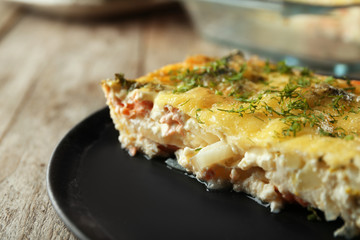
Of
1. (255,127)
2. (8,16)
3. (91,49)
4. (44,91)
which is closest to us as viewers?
(255,127)

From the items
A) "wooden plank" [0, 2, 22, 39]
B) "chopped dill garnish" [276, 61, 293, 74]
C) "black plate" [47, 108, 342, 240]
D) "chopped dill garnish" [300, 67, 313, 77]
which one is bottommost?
"wooden plank" [0, 2, 22, 39]

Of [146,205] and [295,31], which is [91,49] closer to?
[295,31]

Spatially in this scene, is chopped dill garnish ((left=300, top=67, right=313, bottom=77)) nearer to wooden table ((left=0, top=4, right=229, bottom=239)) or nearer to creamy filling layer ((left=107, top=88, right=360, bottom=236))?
creamy filling layer ((left=107, top=88, right=360, bottom=236))

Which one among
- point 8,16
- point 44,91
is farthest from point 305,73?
point 8,16

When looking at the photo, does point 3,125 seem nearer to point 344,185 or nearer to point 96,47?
point 96,47

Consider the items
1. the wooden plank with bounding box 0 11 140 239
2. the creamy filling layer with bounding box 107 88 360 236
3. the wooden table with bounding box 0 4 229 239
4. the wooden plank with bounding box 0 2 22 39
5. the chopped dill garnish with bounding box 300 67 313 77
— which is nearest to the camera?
the creamy filling layer with bounding box 107 88 360 236

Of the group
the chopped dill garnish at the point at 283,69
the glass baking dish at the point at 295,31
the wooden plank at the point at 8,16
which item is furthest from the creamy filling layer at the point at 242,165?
the wooden plank at the point at 8,16

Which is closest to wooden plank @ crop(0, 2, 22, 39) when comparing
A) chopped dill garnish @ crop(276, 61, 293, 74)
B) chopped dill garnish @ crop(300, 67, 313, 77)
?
chopped dill garnish @ crop(276, 61, 293, 74)
